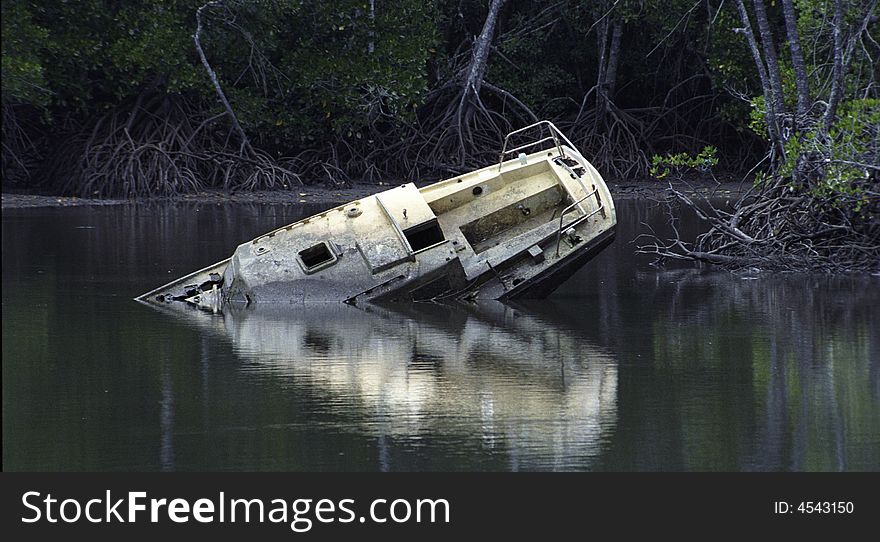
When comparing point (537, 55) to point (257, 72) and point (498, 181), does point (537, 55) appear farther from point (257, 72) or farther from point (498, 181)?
point (498, 181)

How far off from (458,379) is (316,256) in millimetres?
4361

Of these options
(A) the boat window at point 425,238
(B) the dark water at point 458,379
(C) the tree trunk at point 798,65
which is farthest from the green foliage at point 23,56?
(C) the tree trunk at point 798,65

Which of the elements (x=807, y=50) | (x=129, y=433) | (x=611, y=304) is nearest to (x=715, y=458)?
(x=129, y=433)

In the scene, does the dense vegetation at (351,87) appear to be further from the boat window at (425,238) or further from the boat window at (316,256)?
the boat window at (425,238)

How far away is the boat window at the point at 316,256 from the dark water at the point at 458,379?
16.8 inches

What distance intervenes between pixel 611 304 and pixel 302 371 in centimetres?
478

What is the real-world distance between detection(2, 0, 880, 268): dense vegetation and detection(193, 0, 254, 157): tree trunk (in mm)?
57

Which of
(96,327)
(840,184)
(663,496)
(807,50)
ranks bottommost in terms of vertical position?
(663,496)

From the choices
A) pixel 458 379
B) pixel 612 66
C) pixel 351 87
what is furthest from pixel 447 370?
pixel 612 66

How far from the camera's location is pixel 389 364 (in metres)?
12.5

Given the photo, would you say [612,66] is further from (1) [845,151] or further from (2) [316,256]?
(2) [316,256]

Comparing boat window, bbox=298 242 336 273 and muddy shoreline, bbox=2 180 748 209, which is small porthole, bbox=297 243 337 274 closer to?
boat window, bbox=298 242 336 273

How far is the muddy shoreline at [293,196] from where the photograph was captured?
28.0 m

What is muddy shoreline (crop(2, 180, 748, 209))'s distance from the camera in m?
28.0
